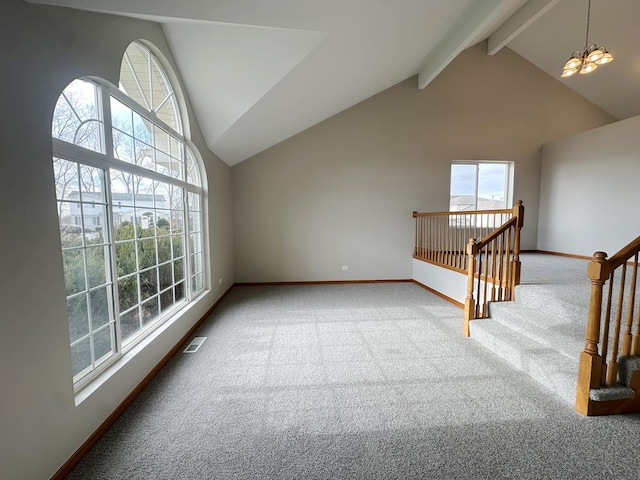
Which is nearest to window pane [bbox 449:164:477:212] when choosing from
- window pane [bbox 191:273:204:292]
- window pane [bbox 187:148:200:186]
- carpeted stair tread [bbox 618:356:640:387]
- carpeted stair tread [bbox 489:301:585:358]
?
carpeted stair tread [bbox 489:301:585:358]

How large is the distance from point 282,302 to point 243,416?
243 cm

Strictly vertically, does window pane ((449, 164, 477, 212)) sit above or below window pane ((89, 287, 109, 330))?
above

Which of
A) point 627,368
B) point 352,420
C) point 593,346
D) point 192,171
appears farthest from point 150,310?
point 627,368

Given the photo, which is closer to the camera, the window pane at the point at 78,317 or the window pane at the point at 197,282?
the window pane at the point at 78,317

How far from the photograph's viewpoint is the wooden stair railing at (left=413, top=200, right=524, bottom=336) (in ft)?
9.38

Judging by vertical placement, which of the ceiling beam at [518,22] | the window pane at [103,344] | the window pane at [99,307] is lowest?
the window pane at [103,344]

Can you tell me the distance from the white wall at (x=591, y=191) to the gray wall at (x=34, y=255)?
704cm

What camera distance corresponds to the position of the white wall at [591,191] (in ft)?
13.9

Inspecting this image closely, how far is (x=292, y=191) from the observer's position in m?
5.17

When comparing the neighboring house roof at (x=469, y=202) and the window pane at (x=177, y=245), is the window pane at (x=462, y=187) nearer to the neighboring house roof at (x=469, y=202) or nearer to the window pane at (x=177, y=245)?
the neighboring house roof at (x=469, y=202)

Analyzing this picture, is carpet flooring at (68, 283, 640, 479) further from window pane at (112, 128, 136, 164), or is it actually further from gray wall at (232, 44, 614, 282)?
gray wall at (232, 44, 614, 282)

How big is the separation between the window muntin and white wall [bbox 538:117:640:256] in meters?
0.78

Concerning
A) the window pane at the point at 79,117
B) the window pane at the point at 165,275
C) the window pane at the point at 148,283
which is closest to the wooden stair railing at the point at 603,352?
the window pane at the point at 79,117

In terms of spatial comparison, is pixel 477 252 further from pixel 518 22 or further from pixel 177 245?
pixel 518 22
